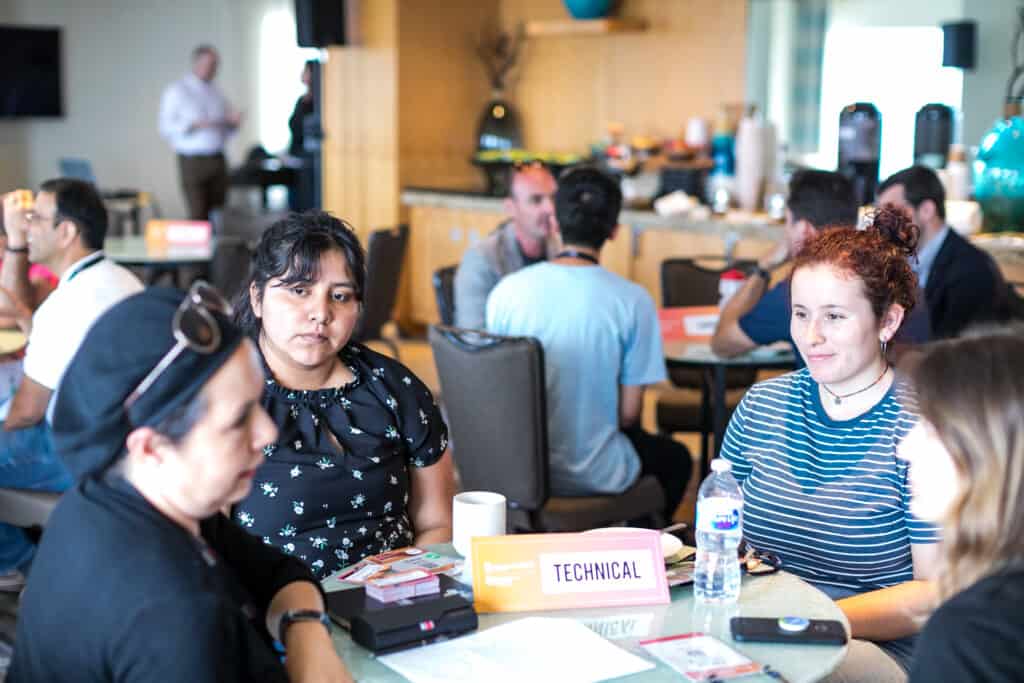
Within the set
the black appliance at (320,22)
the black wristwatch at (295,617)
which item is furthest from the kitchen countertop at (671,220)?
the black wristwatch at (295,617)

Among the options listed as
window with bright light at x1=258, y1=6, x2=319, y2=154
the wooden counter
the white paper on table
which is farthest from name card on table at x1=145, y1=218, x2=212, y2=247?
window with bright light at x1=258, y1=6, x2=319, y2=154

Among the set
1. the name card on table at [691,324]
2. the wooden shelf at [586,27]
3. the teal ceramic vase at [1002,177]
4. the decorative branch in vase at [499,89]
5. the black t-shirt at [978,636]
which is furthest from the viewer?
the decorative branch in vase at [499,89]

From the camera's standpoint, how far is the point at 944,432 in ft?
4.65

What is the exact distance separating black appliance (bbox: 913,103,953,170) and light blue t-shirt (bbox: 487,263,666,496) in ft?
10.1

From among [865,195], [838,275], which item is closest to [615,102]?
[865,195]

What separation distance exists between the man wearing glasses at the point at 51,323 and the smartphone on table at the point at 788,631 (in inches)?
73.0

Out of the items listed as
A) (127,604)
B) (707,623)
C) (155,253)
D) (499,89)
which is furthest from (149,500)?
(499,89)

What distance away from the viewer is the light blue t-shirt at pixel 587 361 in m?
3.51

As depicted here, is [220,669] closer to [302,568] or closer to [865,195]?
[302,568]

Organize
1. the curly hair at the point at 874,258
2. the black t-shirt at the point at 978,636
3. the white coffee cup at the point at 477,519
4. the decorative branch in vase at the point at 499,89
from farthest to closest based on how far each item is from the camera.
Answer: the decorative branch in vase at the point at 499,89, the curly hair at the point at 874,258, the white coffee cup at the point at 477,519, the black t-shirt at the point at 978,636

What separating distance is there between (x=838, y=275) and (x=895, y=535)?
485 mm

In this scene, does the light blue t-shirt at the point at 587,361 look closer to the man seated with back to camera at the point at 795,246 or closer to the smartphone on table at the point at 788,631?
the man seated with back to camera at the point at 795,246

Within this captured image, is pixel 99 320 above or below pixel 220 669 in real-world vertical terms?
above

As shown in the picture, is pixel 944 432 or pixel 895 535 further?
pixel 895 535
